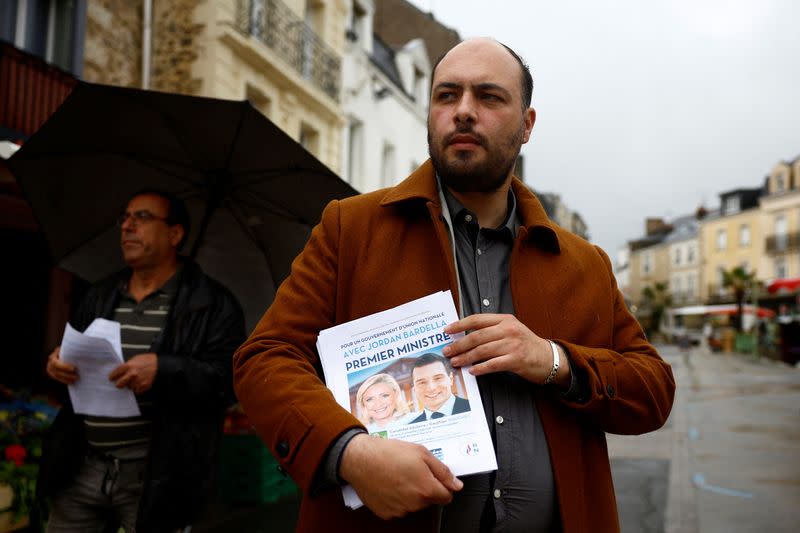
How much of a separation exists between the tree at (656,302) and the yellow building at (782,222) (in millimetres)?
15672

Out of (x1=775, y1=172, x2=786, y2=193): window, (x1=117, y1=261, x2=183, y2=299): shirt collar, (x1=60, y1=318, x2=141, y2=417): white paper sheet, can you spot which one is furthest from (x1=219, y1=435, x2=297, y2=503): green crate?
(x1=775, y1=172, x2=786, y2=193): window

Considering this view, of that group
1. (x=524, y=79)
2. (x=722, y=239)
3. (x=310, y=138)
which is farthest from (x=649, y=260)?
(x=524, y=79)

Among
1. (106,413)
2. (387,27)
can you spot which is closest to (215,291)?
(106,413)

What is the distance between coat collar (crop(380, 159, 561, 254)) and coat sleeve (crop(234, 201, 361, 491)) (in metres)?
0.17

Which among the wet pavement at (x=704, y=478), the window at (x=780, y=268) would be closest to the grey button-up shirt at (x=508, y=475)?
the wet pavement at (x=704, y=478)

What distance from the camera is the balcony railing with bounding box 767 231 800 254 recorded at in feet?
181

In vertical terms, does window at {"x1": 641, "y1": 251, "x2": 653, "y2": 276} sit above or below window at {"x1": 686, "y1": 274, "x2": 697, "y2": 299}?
above

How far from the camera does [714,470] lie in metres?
8.33

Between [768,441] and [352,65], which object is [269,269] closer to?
[768,441]

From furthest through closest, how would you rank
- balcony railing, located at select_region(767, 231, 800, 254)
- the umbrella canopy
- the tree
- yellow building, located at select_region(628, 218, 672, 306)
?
1. yellow building, located at select_region(628, 218, 672, 306)
2. the tree
3. balcony railing, located at select_region(767, 231, 800, 254)
4. the umbrella canopy

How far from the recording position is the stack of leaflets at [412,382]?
150 centimetres

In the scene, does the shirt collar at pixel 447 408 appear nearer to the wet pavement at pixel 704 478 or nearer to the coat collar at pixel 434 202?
Answer: the coat collar at pixel 434 202

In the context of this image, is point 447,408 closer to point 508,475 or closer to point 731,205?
point 508,475

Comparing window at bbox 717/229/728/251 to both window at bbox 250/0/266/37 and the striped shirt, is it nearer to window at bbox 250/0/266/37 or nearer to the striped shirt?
window at bbox 250/0/266/37
